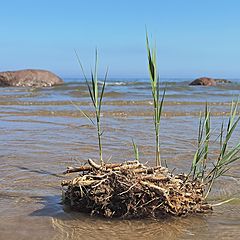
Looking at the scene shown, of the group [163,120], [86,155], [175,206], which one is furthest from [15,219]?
[163,120]

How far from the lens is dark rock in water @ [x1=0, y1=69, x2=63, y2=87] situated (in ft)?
79.3

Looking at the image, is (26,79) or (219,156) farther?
(26,79)

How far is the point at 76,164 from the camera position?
5.10m

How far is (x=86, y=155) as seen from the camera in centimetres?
563

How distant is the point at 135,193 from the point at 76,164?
203cm

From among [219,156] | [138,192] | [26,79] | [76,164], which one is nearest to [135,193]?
[138,192]

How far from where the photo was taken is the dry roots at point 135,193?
125 inches

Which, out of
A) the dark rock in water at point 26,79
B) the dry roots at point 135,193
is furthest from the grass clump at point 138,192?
the dark rock in water at point 26,79

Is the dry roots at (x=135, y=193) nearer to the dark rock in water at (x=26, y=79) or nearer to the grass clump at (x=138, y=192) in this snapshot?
the grass clump at (x=138, y=192)

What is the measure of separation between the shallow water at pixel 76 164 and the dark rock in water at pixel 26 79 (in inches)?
553

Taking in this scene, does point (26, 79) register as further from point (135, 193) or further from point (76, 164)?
point (135, 193)

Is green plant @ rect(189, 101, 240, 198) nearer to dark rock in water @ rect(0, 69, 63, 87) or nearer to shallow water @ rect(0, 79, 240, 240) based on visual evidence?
shallow water @ rect(0, 79, 240, 240)

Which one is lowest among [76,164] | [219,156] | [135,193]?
[76,164]

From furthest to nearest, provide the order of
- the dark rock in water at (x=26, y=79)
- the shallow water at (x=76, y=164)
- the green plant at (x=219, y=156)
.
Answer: the dark rock in water at (x=26, y=79) < the green plant at (x=219, y=156) < the shallow water at (x=76, y=164)
